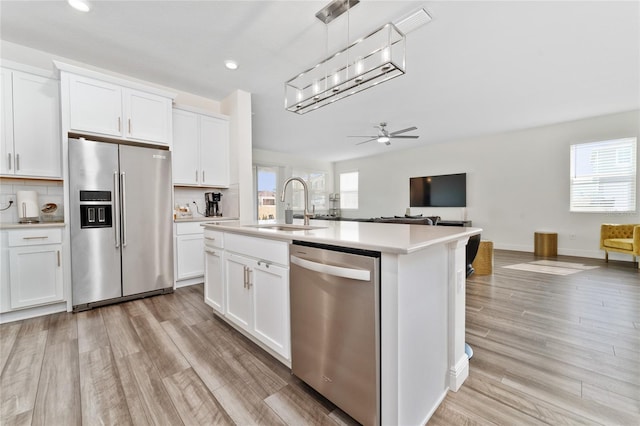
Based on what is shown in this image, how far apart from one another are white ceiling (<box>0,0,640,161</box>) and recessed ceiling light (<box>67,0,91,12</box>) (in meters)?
0.08

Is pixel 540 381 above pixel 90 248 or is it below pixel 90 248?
below

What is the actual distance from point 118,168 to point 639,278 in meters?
6.85

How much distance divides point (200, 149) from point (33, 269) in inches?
86.2

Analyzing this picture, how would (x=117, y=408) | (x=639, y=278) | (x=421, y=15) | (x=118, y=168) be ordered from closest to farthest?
(x=117, y=408)
(x=421, y=15)
(x=118, y=168)
(x=639, y=278)

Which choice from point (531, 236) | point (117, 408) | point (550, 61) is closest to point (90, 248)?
point (117, 408)

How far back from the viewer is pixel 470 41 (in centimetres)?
263

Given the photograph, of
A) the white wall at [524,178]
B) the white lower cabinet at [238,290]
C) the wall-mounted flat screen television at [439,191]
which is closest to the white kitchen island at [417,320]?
the white lower cabinet at [238,290]

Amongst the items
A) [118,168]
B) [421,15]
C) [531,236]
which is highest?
[421,15]

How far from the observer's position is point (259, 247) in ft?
5.71

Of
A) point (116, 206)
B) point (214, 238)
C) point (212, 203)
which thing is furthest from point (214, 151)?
point (214, 238)

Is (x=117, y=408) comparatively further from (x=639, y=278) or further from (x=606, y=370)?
(x=639, y=278)

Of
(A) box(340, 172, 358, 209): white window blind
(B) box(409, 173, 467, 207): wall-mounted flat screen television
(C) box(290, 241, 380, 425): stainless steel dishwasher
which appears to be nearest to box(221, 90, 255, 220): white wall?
(C) box(290, 241, 380, 425): stainless steel dishwasher

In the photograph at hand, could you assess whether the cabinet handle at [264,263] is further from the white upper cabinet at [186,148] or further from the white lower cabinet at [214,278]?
the white upper cabinet at [186,148]

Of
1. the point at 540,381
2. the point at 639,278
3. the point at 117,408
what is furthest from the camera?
the point at 639,278
